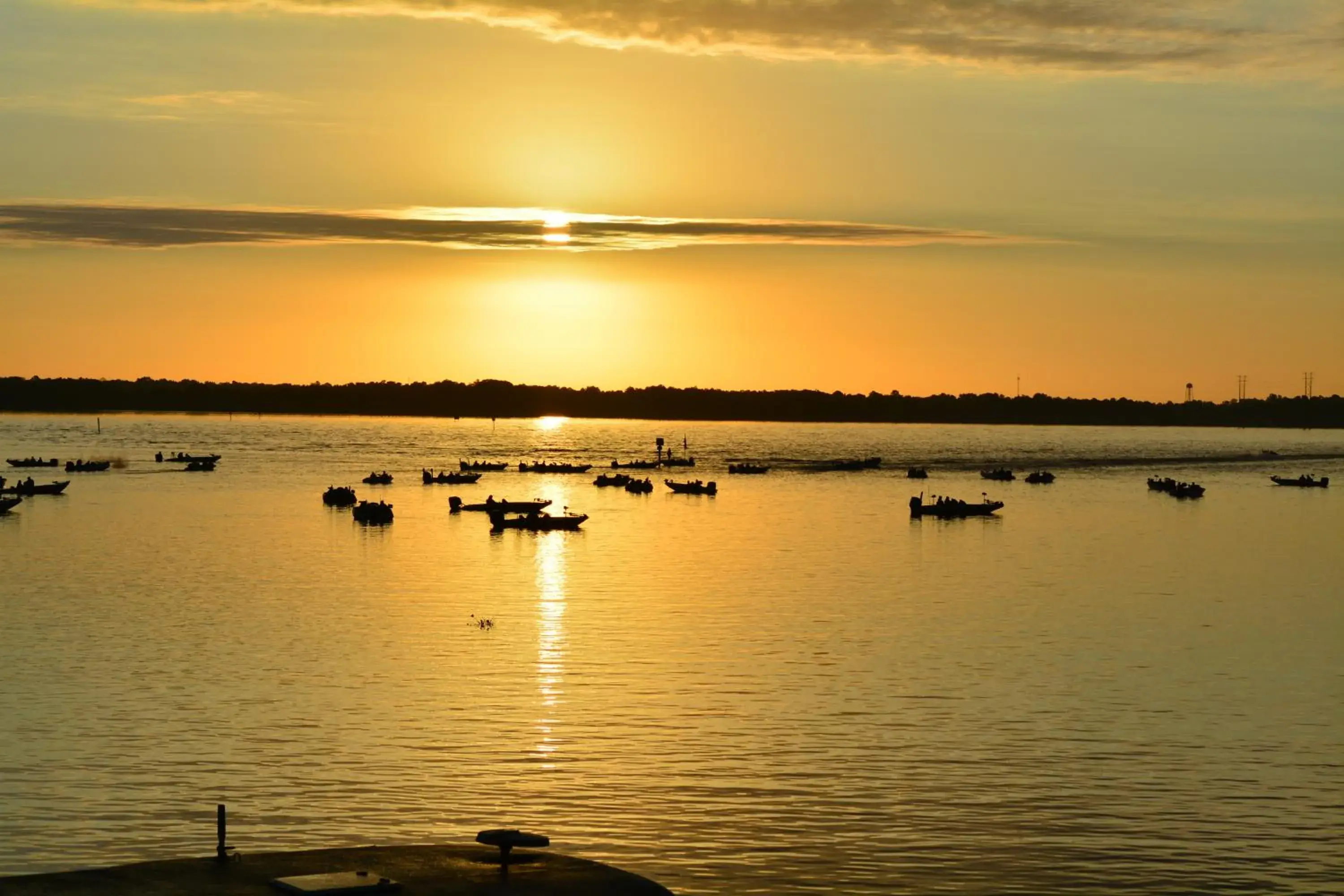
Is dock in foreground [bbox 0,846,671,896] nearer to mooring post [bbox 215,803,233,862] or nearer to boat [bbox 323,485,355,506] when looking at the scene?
mooring post [bbox 215,803,233,862]

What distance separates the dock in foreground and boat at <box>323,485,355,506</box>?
119863 mm

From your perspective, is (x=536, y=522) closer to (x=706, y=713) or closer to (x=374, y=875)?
(x=706, y=713)

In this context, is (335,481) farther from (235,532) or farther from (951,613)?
(951,613)

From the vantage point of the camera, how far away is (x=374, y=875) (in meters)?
27.2

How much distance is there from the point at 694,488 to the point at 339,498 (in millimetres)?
44591

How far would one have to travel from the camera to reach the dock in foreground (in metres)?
27.0

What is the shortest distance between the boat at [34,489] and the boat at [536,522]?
55.3 metres

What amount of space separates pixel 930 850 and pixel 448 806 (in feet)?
38.1

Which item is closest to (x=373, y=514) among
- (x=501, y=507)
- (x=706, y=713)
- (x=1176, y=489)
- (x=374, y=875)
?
(x=501, y=507)

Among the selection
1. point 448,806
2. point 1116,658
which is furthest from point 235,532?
point 448,806

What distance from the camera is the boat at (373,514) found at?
129625 millimetres

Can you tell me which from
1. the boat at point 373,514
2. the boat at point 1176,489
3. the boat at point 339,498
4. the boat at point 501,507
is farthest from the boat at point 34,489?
the boat at point 1176,489

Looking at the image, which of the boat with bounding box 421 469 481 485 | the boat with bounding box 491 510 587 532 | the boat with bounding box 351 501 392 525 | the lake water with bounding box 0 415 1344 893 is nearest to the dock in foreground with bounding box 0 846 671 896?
the lake water with bounding box 0 415 1344 893

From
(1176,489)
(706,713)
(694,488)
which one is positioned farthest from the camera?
(1176,489)
